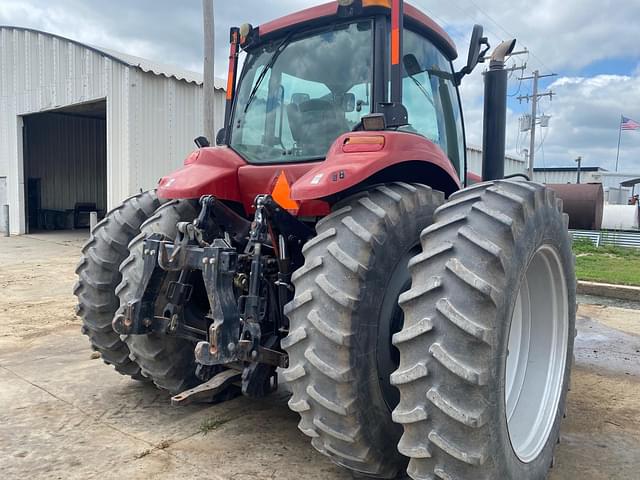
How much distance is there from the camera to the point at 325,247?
2.43m

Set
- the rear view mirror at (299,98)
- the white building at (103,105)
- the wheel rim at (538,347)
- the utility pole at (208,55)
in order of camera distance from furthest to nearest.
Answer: the white building at (103,105), the utility pole at (208,55), the rear view mirror at (299,98), the wheel rim at (538,347)

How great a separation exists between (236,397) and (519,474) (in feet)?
6.69

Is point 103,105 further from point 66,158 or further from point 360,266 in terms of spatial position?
point 360,266

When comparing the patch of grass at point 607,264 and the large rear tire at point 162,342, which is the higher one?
the large rear tire at point 162,342

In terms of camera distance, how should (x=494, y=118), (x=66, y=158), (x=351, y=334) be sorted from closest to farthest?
(x=351, y=334) < (x=494, y=118) < (x=66, y=158)

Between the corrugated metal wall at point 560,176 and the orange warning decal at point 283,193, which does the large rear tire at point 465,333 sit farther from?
the corrugated metal wall at point 560,176

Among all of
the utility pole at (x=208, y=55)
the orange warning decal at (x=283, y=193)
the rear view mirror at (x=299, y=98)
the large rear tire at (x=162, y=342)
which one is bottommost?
the large rear tire at (x=162, y=342)

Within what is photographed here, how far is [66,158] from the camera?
21953 mm

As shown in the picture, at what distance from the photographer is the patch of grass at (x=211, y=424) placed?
3275mm

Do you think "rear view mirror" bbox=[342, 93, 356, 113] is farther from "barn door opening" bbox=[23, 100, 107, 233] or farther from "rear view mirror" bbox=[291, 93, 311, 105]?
"barn door opening" bbox=[23, 100, 107, 233]

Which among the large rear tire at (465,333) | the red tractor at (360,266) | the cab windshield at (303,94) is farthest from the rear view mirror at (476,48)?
the large rear tire at (465,333)

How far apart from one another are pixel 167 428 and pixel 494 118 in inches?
118

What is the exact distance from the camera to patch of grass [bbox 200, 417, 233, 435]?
3275 mm

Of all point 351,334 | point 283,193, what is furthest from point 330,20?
point 351,334
